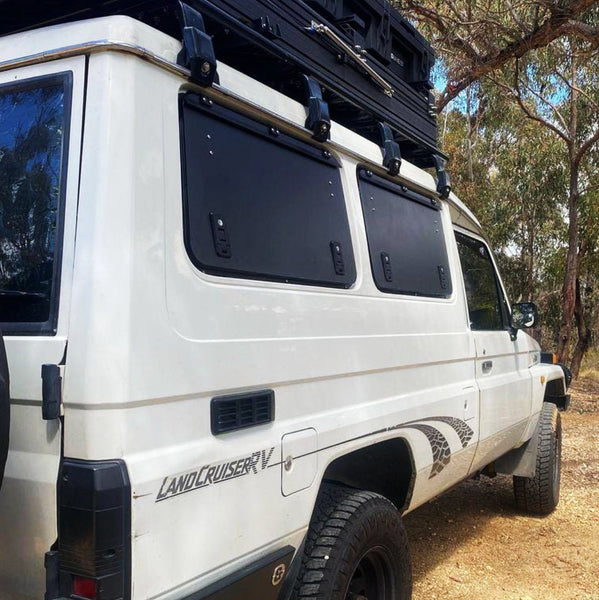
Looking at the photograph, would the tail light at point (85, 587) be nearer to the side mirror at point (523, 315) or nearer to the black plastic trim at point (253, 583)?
the black plastic trim at point (253, 583)

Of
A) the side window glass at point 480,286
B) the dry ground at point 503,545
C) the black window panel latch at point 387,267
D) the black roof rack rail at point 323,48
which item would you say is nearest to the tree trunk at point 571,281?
the dry ground at point 503,545

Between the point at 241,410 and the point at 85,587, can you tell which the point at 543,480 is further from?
the point at 85,587

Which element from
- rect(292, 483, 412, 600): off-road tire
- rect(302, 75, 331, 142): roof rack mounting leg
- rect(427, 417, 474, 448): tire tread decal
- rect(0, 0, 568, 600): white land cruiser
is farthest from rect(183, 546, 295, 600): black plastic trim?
rect(302, 75, 331, 142): roof rack mounting leg

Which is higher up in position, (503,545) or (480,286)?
(480,286)

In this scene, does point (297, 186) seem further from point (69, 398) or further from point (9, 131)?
point (69, 398)

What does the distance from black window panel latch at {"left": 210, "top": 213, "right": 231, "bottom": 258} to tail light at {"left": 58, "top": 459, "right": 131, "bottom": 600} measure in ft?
2.31

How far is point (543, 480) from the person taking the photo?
16.2 feet

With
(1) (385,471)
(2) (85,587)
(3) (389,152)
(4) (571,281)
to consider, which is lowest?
(2) (85,587)

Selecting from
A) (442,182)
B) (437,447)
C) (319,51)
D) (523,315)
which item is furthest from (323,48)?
(523,315)

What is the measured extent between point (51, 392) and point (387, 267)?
1.68 meters

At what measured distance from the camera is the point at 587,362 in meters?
20.9

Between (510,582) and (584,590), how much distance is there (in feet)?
1.33

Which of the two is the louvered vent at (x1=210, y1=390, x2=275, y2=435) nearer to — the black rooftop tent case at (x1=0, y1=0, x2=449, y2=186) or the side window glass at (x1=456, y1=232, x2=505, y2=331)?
the black rooftop tent case at (x1=0, y1=0, x2=449, y2=186)

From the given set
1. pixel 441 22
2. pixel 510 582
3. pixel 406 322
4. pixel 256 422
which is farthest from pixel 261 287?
pixel 441 22
